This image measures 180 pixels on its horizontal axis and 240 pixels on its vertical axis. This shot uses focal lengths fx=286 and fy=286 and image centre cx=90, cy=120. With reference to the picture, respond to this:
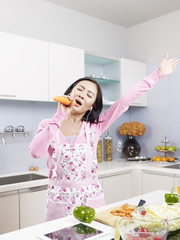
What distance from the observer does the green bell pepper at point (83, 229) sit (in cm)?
120

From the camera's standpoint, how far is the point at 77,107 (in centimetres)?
177

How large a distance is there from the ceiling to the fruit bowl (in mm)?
2928

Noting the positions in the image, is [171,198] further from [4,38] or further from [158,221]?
[4,38]

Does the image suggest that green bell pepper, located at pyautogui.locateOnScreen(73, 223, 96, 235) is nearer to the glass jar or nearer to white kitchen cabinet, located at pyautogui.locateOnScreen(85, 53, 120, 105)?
white kitchen cabinet, located at pyautogui.locateOnScreen(85, 53, 120, 105)

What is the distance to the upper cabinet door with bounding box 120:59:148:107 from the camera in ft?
12.0

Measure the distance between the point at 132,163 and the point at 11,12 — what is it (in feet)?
7.25

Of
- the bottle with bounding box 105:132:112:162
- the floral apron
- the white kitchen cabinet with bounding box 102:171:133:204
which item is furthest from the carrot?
the bottle with bounding box 105:132:112:162

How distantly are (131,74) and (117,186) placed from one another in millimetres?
1471

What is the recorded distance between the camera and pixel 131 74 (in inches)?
148

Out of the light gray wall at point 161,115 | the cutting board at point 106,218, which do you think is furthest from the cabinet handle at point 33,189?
the light gray wall at point 161,115

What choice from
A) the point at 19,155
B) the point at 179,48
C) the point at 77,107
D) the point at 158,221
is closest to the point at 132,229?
the point at 158,221

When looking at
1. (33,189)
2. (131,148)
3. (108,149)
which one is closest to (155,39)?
(131,148)

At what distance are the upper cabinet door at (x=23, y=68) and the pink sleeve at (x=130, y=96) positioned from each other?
1.04 metres

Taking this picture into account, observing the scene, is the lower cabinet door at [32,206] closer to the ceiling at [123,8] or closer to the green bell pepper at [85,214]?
the green bell pepper at [85,214]
